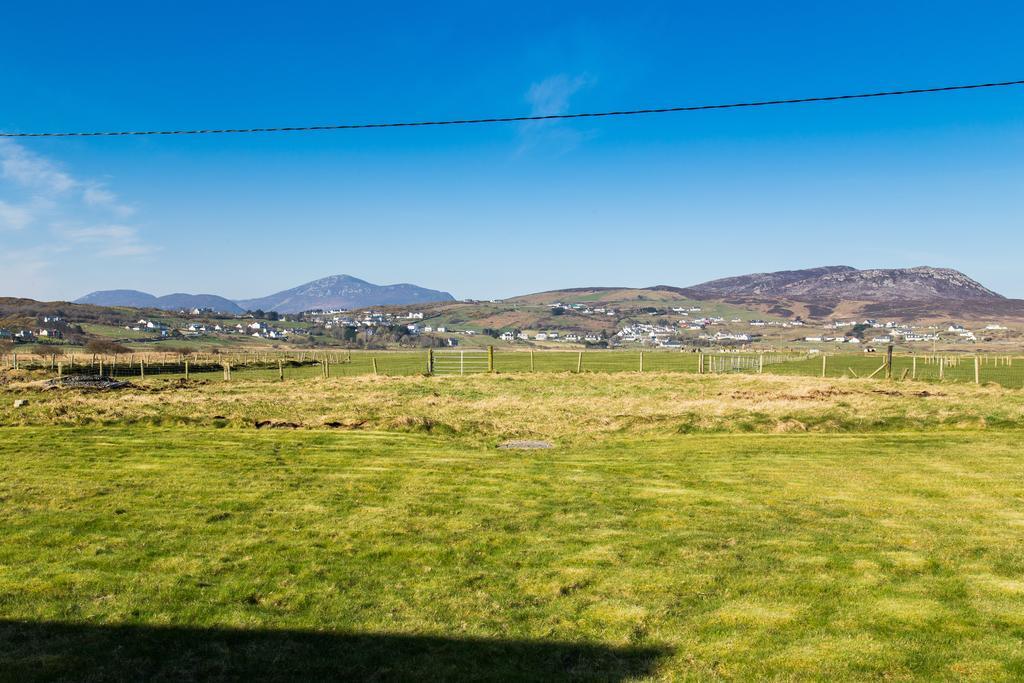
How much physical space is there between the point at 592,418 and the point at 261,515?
15.6 metres

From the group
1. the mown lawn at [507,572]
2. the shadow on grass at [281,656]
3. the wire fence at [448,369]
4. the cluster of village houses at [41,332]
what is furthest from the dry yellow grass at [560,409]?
the cluster of village houses at [41,332]

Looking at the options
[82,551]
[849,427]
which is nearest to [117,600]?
[82,551]

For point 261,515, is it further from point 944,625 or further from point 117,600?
point 944,625

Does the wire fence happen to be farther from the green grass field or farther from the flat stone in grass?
the green grass field

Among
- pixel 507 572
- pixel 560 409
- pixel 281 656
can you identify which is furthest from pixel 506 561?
pixel 560 409

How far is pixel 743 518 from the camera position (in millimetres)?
9812

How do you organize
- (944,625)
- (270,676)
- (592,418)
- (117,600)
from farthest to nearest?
(592,418) → (117,600) → (944,625) → (270,676)

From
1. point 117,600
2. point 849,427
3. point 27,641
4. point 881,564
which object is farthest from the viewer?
point 849,427

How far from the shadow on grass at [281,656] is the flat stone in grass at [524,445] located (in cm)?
1203

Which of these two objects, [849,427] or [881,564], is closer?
[881,564]

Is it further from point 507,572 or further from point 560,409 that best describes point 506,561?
point 560,409

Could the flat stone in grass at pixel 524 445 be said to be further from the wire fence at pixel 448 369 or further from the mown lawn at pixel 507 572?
the wire fence at pixel 448 369

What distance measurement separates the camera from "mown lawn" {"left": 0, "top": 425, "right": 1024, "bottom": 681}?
5270mm

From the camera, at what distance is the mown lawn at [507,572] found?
5270 millimetres
